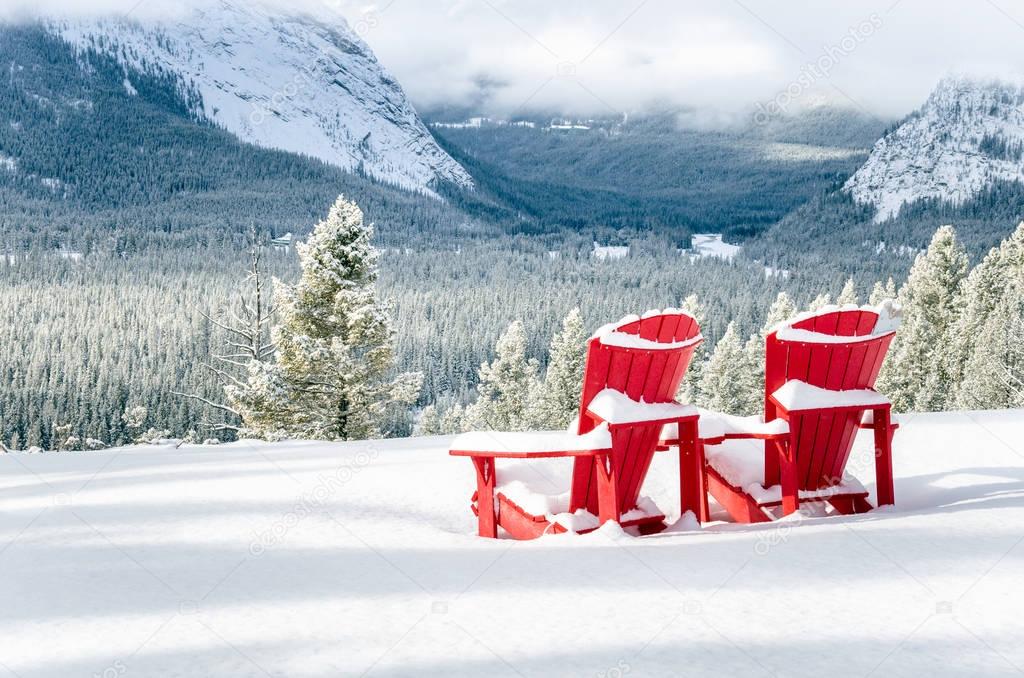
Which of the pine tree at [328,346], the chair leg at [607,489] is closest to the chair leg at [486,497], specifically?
the chair leg at [607,489]

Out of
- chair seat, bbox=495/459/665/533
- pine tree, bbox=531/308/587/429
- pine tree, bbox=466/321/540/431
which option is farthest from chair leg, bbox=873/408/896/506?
pine tree, bbox=466/321/540/431

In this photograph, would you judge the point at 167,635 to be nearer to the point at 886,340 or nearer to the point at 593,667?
the point at 593,667

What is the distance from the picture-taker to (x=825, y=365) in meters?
5.87

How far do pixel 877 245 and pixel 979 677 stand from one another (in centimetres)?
19291

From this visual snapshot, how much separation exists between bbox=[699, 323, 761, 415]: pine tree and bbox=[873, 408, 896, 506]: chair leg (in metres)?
25.5

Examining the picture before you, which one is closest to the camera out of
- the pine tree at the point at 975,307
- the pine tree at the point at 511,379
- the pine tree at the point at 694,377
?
the pine tree at the point at 975,307

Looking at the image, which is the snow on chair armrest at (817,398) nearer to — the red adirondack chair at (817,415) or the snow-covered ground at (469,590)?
the red adirondack chair at (817,415)

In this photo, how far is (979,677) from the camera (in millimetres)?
3080

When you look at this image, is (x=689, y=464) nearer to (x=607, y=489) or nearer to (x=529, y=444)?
(x=607, y=489)

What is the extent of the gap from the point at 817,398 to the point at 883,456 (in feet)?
2.72

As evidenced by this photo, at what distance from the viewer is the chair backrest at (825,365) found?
5801 millimetres

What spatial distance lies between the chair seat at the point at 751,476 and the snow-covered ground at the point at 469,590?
40cm

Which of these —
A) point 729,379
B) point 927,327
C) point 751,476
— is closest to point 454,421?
point 729,379

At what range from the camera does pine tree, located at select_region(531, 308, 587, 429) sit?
92.9 ft
